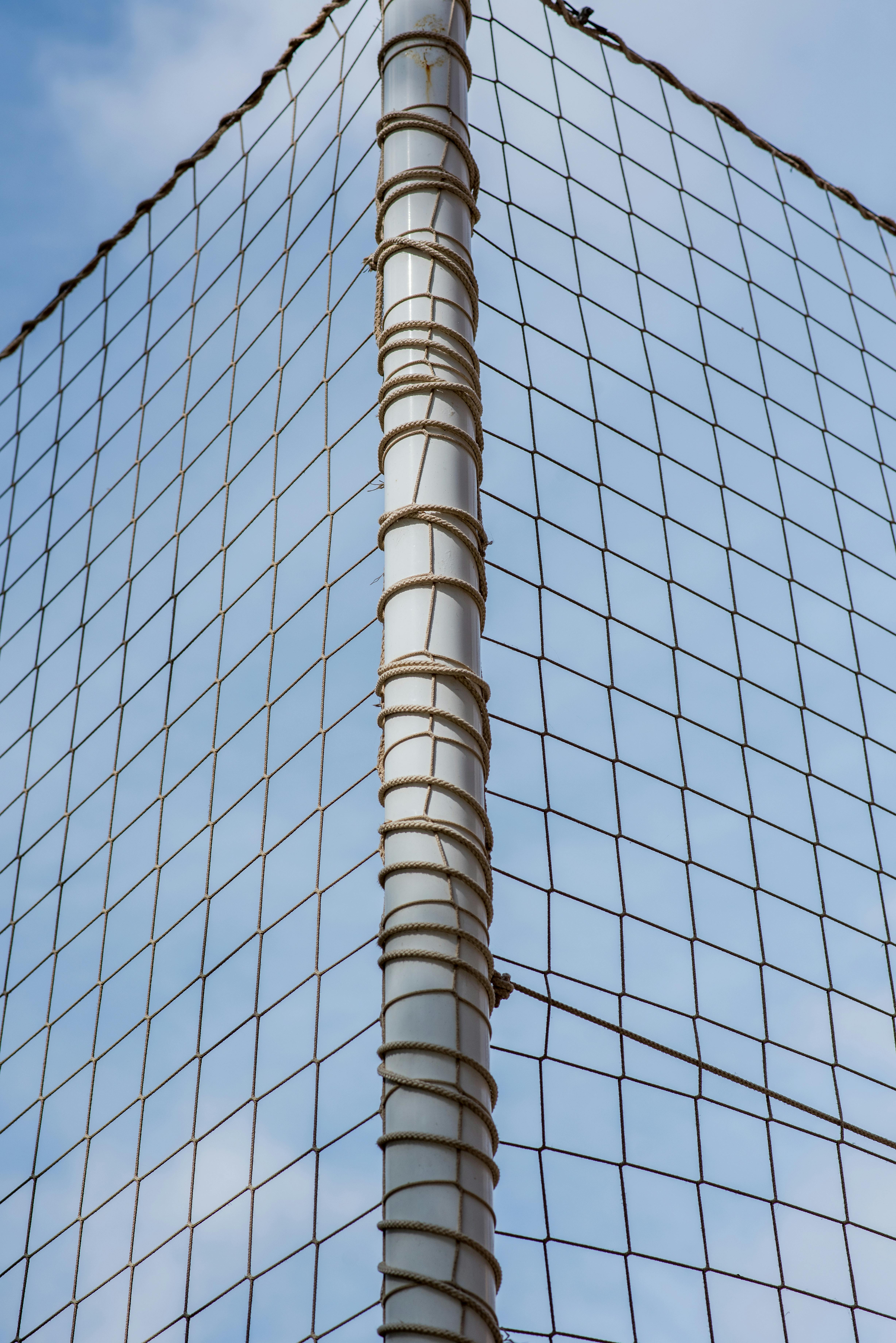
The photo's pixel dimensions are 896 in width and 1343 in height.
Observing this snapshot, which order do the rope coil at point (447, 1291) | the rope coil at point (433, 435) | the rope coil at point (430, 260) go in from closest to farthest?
1. the rope coil at point (447, 1291)
2. the rope coil at point (433, 435)
3. the rope coil at point (430, 260)

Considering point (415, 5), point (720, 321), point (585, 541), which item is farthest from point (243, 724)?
point (720, 321)

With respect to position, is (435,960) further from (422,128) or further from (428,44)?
(428,44)

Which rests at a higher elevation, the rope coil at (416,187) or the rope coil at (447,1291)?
the rope coil at (416,187)

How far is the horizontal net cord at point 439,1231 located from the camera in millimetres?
1311

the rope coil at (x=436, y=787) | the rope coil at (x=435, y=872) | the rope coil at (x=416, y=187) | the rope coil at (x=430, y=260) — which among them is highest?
the rope coil at (x=416, y=187)

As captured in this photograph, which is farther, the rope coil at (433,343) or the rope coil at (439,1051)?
the rope coil at (433,343)

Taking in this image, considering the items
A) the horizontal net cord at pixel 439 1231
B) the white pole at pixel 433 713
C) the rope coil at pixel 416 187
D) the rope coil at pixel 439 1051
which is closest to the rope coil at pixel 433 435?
the white pole at pixel 433 713

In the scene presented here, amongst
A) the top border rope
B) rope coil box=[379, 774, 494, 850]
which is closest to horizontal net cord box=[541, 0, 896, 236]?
the top border rope

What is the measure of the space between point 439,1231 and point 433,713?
0.51 metres

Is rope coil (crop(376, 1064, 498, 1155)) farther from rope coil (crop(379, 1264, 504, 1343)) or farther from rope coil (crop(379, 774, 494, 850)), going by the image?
rope coil (crop(379, 774, 494, 850))

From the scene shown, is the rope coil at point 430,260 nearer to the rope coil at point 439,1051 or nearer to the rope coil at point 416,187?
the rope coil at point 416,187

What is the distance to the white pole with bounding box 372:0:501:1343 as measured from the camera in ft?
4.37

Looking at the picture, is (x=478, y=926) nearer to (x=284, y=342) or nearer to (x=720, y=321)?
(x=284, y=342)

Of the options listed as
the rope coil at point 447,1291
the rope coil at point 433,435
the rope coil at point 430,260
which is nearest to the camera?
the rope coil at point 447,1291
